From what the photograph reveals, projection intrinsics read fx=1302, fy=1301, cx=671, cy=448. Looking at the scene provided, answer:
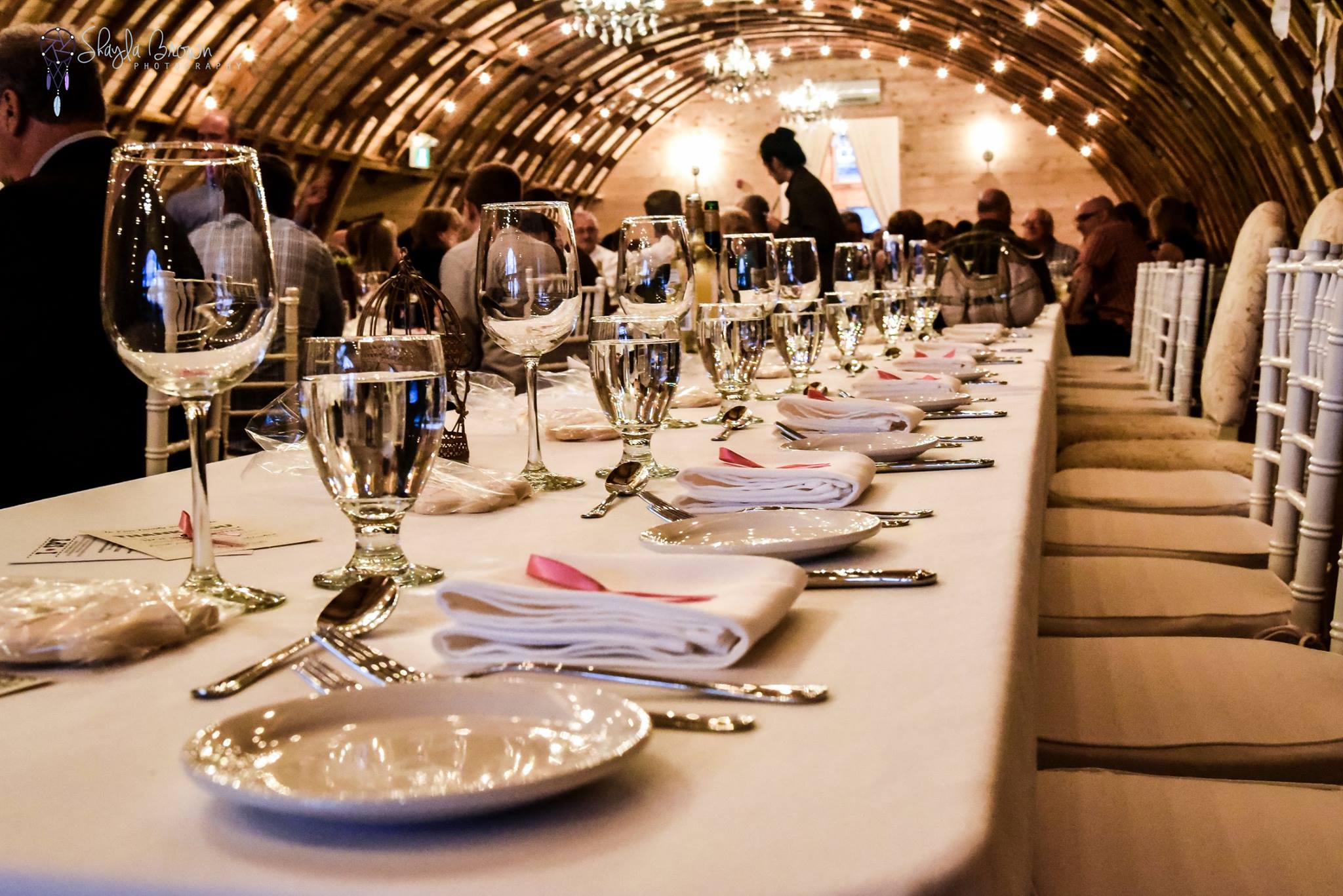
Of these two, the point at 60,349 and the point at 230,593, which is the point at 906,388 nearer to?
the point at 230,593

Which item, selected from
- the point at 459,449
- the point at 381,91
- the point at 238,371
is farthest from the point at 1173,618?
the point at 381,91

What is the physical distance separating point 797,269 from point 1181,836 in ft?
5.62

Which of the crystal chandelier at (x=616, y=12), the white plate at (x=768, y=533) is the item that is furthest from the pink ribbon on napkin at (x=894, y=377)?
the crystal chandelier at (x=616, y=12)

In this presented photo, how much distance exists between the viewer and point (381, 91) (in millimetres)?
14938

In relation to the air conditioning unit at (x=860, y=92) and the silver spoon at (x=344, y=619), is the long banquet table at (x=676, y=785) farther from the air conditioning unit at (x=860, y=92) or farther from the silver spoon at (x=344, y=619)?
the air conditioning unit at (x=860, y=92)

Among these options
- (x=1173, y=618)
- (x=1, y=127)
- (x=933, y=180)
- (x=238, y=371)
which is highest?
(x=933, y=180)

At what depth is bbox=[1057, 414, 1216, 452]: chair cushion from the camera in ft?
13.7

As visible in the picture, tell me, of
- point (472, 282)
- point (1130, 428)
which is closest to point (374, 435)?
point (1130, 428)

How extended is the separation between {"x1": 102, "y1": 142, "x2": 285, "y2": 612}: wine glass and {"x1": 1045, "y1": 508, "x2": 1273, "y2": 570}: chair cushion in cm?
188

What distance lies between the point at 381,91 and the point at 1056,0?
746 cm

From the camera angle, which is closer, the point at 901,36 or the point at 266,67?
the point at 266,67

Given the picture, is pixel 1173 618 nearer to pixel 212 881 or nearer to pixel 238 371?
pixel 238 371

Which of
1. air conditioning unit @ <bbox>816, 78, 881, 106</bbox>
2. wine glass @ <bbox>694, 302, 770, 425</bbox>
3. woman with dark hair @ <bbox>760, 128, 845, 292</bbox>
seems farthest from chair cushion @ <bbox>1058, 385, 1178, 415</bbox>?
air conditioning unit @ <bbox>816, 78, 881, 106</bbox>

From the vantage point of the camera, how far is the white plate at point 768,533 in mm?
1080
